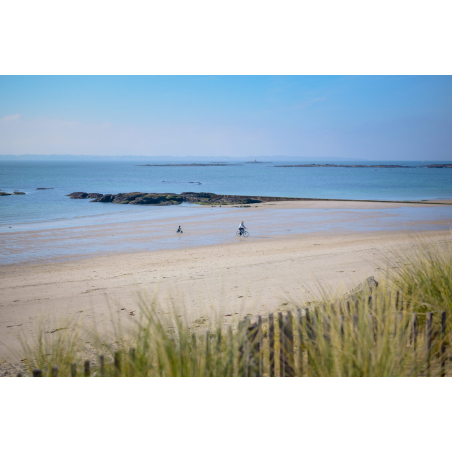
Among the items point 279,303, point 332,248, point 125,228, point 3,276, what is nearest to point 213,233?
point 125,228

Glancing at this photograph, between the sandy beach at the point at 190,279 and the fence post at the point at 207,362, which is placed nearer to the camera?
the fence post at the point at 207,362

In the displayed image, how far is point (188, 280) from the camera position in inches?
391

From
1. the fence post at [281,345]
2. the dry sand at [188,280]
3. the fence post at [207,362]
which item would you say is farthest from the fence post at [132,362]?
the dry sand at [188,280]

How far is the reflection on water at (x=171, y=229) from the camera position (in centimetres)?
1659

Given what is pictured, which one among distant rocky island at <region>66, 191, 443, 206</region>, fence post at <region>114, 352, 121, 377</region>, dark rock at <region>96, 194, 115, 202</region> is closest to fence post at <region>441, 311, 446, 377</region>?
fence post at <region>114, 352, 121, 377</region>

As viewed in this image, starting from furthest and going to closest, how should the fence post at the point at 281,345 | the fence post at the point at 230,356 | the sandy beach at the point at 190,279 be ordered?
the sandy beach at the point at 190,279
the fence post at the point at 281,345
the fence post at the point at 230,356

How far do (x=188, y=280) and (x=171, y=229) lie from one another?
12.4 metres

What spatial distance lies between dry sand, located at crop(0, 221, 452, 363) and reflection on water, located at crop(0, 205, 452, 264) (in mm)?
2081

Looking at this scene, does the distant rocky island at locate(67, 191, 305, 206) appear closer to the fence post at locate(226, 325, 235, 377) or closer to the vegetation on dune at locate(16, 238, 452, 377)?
the vegetation on dune at locate(16, 238, 452, 377)

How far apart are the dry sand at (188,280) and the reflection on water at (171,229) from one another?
6.83 ft

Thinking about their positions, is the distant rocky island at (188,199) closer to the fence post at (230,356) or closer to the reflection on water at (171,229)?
the reflection on water at (171,229)

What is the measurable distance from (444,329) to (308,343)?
1.40 metres

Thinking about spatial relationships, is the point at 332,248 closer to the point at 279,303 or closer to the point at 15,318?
the point at 279,303

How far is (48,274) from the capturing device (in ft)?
38.8
